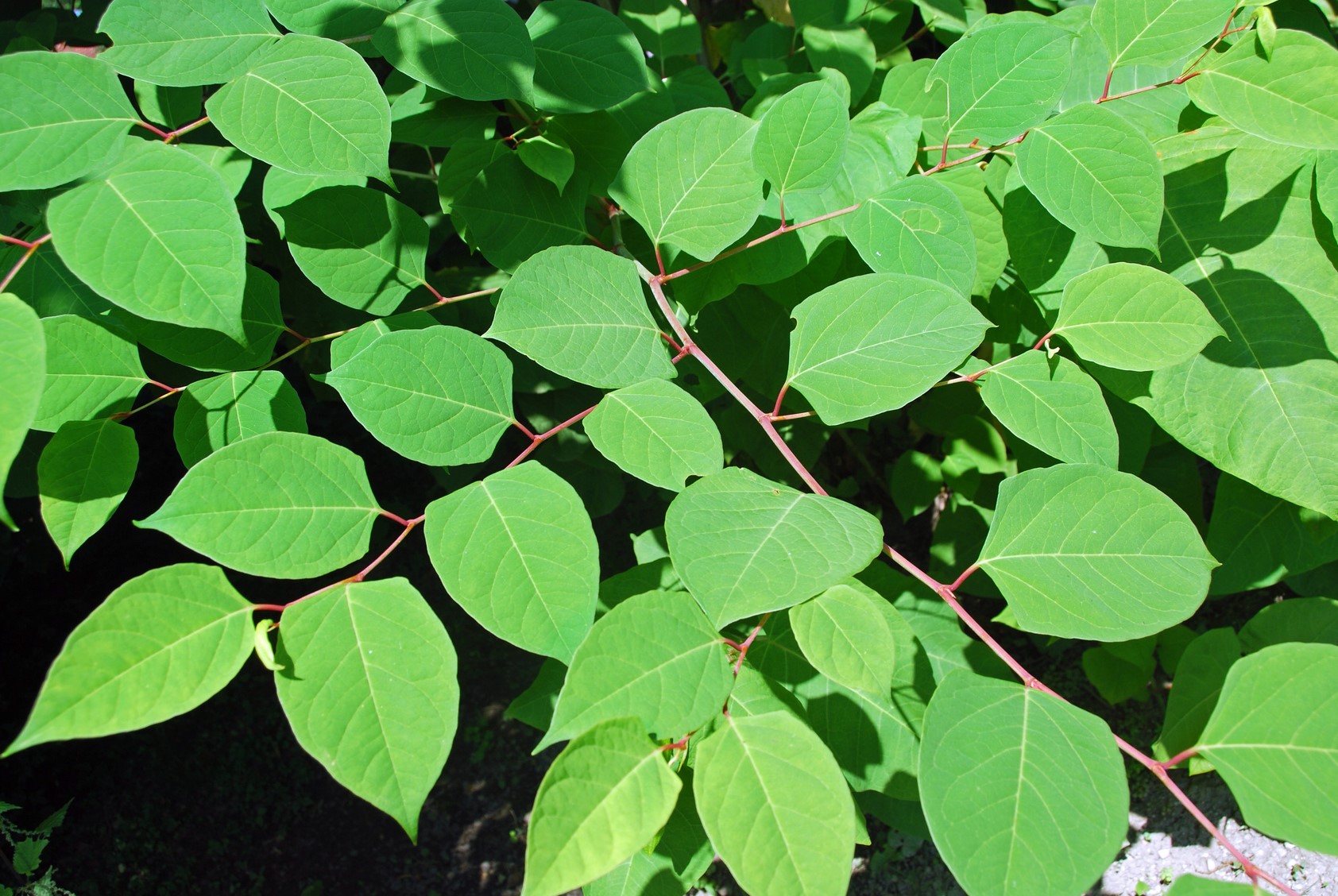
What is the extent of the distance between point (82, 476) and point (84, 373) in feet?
0.39

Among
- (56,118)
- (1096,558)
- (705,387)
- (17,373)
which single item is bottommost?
(705,387)

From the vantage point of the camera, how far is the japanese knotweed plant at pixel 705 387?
27.4 inches

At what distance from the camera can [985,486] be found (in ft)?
6.64

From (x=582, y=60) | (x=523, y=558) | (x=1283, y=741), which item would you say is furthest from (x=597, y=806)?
(x=582, y=60)

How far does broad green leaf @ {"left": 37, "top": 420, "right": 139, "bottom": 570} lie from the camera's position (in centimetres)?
90

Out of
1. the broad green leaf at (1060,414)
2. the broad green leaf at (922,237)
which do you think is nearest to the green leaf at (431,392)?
the broad green leaf at (922,237)

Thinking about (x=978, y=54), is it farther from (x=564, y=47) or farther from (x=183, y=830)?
(x=183, y=830)

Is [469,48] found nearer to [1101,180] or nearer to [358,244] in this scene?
[358,244]

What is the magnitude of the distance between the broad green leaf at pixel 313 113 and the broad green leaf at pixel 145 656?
0.44m

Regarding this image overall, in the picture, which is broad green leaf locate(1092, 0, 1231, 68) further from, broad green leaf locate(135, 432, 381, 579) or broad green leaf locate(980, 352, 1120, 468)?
broad green leaf locate(135, 432, 381, 579)

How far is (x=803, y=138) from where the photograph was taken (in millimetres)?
987

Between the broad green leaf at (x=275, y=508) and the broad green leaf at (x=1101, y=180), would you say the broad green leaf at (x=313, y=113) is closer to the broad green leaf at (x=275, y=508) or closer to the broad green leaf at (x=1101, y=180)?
the broad green leaf at (x=275, y=508)

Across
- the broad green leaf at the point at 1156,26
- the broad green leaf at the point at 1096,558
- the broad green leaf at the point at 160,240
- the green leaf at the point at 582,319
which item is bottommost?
the broad green leaf at the point at 1096,558

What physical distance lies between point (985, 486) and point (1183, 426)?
3.05 feet
